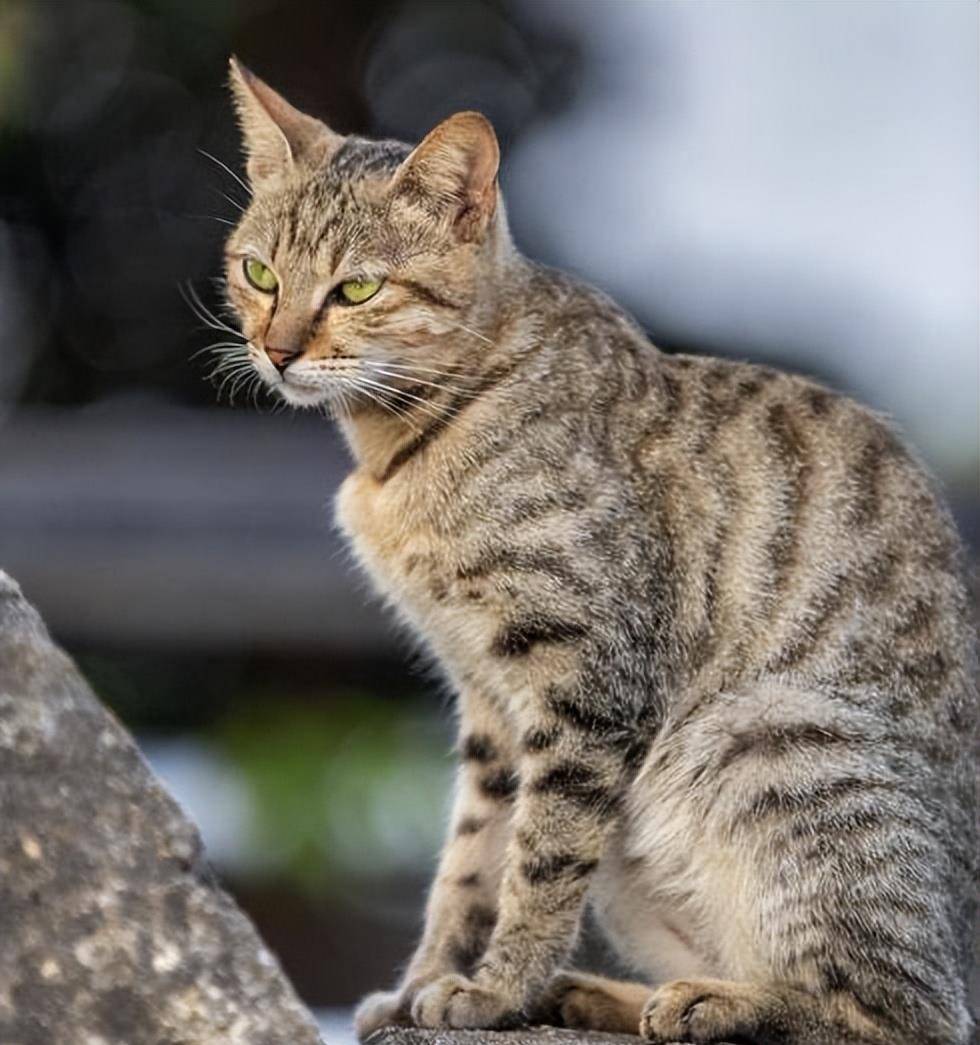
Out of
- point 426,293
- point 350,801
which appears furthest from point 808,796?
point 350,801

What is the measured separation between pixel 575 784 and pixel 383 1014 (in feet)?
1.62

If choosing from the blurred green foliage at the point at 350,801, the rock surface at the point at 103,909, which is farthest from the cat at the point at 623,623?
the blurred green foliage at the point at 350,801

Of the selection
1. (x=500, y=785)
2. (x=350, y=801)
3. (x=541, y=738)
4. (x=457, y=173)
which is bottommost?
(x=350, y=801)

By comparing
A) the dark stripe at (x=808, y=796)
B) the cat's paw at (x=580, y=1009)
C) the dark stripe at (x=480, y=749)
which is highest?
the dark stripe at (x=808, y=796)

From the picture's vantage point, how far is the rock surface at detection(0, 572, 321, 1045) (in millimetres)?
2080

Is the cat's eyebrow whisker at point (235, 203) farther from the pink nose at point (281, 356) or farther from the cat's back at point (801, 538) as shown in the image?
the cat's back at point (801, 538)

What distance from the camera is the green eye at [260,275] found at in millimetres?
3270

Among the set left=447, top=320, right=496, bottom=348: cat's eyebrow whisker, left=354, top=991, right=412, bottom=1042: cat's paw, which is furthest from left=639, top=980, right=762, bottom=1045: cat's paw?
left=447, top=320, right=496, bottom=348: cat's eyebrow whisker

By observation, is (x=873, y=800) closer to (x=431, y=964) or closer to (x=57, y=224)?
(x=431, y=964)

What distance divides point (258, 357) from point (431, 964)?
101 centimetres

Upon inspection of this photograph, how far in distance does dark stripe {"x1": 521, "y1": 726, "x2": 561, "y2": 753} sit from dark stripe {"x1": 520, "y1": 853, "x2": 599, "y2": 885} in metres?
0.16

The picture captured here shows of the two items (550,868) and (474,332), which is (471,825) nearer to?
(550,868)

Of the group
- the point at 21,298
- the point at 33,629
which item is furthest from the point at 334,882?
the point at 33,629

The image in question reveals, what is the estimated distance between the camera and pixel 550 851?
314 centimetres
